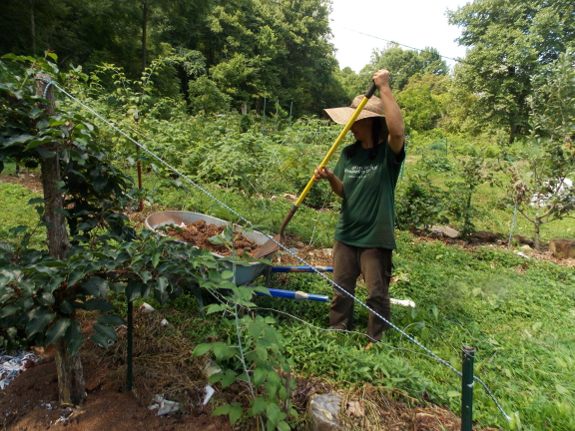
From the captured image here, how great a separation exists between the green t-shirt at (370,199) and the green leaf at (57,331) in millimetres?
1891

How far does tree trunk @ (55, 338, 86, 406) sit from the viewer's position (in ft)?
5.96

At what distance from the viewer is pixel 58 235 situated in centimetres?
182

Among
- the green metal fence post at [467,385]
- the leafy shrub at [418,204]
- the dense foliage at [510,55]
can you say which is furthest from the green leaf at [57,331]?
the dense foliage at [510,55]

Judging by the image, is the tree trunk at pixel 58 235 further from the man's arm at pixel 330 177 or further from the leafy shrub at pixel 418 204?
the leafy shrub at pixel 418 204

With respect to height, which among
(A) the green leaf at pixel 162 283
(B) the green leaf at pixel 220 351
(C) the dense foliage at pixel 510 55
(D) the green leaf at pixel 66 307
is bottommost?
(B) the green leaf at pixel 220 351

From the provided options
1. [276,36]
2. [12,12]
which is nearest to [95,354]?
[12,12]

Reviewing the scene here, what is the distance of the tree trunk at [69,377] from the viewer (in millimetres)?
1816

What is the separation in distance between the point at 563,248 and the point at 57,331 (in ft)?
23.9

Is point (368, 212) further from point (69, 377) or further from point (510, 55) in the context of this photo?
point (510, 55)

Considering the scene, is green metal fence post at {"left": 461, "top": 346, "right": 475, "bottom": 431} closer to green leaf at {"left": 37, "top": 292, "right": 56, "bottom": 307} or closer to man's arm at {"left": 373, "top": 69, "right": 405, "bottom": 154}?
man's arm at {"left": 373, "top": 69, "right": 405, "bottom": 154}

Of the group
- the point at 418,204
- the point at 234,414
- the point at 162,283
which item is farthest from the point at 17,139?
the point at 418,204

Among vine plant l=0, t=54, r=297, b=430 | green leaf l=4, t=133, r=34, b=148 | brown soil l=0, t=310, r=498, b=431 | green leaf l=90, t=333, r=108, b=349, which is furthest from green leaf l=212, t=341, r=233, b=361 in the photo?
green leaf l=4, t=133, r=34, b=148

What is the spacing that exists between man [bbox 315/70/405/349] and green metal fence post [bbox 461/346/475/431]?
1.18 m

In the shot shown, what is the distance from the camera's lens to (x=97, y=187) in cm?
179
